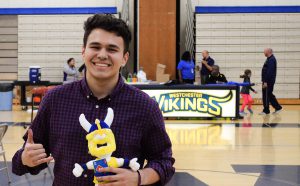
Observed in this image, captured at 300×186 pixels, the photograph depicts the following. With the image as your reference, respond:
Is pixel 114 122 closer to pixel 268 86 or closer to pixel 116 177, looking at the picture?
pixel 116 177

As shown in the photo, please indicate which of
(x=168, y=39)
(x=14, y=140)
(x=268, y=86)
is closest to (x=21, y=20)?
(x=168, y=39)

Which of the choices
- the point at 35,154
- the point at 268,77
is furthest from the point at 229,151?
the point at 268,77

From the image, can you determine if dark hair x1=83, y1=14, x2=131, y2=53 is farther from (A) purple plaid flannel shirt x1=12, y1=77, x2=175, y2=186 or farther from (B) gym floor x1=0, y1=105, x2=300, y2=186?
(B) gym floor x1=0, y1=105, x2=300, y2=186

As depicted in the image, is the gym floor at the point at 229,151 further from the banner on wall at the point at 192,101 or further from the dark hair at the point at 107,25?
the dark hair at the point at 107,25

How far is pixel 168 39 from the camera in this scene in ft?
64.7

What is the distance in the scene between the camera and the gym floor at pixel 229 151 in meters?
6.59

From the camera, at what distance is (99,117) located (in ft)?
7.54

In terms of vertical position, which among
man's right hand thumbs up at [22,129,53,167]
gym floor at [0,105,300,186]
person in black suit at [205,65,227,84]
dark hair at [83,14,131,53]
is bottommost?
gym floor at [0,105,300,186]

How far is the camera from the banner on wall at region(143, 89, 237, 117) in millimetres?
13656

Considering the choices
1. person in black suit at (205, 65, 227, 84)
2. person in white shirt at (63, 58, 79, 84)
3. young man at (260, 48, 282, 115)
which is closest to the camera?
person in black suit at (205, 65, 227, 84)

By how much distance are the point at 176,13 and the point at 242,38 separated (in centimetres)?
270

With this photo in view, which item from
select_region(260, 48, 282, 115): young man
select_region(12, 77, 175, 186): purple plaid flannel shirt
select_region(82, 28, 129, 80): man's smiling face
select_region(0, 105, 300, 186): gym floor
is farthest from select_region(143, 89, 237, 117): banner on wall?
select_region(82, 28, 129, 80): man's smiling face

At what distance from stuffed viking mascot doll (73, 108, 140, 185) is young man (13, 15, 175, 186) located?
117mm

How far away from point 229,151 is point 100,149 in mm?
6819
